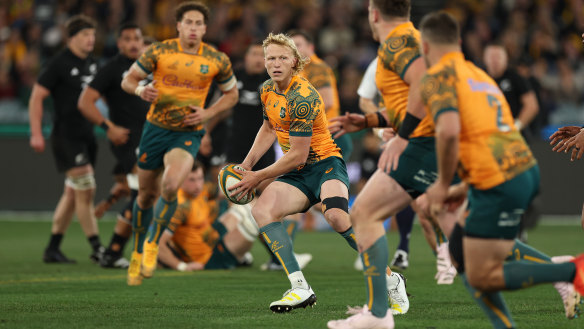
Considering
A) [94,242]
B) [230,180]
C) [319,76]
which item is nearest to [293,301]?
[230,180]

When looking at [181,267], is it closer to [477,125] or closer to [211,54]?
[211,54]

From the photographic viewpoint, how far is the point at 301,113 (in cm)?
668

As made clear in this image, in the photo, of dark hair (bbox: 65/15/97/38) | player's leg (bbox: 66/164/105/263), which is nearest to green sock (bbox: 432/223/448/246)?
player's leg (bbox: 66/164/105/263)

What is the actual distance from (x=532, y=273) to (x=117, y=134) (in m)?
6.17

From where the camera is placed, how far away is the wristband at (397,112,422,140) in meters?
5.41

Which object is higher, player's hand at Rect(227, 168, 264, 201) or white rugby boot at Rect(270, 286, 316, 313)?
player's hand at Rect(227, 168, 264, 201)

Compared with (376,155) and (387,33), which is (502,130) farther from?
(376,155)

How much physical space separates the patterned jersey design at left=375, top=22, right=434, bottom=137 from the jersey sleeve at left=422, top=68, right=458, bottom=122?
757mm

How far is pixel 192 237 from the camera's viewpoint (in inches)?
404

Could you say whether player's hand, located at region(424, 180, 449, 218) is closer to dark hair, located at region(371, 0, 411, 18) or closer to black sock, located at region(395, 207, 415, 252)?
dark hair, located at region(371, 0, 411, 18)

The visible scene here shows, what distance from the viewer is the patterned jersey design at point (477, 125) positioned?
4.69m

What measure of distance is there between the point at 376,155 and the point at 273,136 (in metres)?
8.54

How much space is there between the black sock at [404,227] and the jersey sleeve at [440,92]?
5261mm

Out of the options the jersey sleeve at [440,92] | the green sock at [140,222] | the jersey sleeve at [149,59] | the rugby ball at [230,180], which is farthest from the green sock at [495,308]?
the green sock at [140,222]
